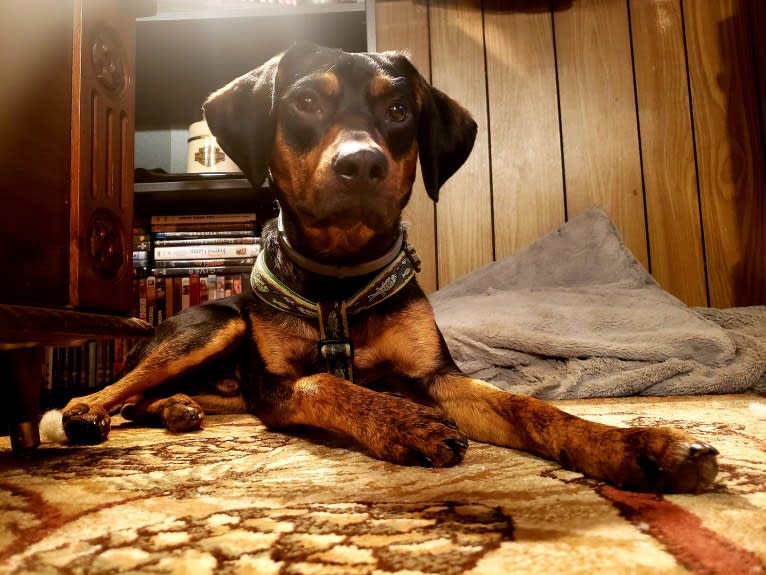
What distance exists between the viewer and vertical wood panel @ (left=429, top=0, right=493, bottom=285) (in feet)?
8.78

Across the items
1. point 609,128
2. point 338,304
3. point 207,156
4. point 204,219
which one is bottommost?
point 338,304

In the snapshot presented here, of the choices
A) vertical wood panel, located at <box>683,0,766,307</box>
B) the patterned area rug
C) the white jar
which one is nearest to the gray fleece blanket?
vertical wood panel, located at <box>683,0,766,307</box>

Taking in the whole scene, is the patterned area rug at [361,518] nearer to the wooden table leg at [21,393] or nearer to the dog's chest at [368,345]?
the wooden table leg at [21,393]

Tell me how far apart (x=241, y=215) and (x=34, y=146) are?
170 centimetres

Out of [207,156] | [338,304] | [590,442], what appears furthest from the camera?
[207,156]

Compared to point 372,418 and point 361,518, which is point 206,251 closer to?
point 372,418

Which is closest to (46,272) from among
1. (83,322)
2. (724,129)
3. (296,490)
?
(83,322)

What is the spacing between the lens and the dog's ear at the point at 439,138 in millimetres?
1450

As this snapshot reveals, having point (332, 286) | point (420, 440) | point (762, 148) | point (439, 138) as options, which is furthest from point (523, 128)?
point (420, 440)

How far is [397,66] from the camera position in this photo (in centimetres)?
143

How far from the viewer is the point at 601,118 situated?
265 centimetres

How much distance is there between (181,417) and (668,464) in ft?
3.43

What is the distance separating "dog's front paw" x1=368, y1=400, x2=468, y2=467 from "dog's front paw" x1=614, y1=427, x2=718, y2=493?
0.23 m

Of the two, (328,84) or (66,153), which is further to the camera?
(328,84)
